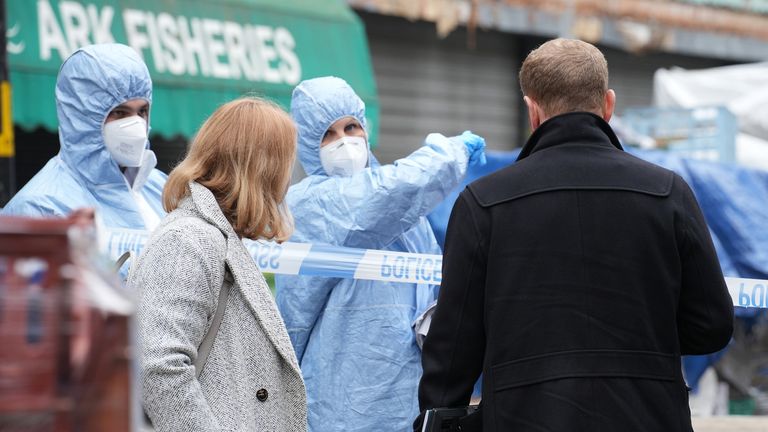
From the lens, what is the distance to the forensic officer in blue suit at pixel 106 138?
13.2 feet

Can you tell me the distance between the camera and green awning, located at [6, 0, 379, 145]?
28.8 ft

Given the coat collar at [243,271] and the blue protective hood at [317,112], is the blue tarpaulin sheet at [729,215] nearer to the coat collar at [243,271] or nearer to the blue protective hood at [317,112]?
the blue protective hood at [317,112]

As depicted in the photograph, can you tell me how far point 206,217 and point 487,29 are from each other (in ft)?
39.4

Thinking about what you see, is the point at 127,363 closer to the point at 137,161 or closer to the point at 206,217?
the point at 206,217

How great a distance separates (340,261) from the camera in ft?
12.9

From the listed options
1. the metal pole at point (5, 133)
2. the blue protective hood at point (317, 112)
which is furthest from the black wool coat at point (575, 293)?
the metal pole at point (5, 133)

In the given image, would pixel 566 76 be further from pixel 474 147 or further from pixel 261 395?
pixel 474 147

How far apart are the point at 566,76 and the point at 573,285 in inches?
20.0

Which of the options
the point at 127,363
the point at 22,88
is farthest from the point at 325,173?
the point at 22,88

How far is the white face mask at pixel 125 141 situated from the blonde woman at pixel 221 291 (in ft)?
3.91

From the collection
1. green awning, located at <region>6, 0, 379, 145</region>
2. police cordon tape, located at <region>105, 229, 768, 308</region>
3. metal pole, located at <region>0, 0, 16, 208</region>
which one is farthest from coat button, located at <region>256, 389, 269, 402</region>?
green awning, located at <region>6, 0, 379, 145</region>

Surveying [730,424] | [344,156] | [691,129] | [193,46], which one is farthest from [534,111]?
[691,129]

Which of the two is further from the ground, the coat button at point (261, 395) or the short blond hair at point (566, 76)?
the short blond hair at point (566, 76)

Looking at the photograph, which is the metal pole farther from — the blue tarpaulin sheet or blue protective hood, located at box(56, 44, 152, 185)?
the blue tarpaulin sheet
